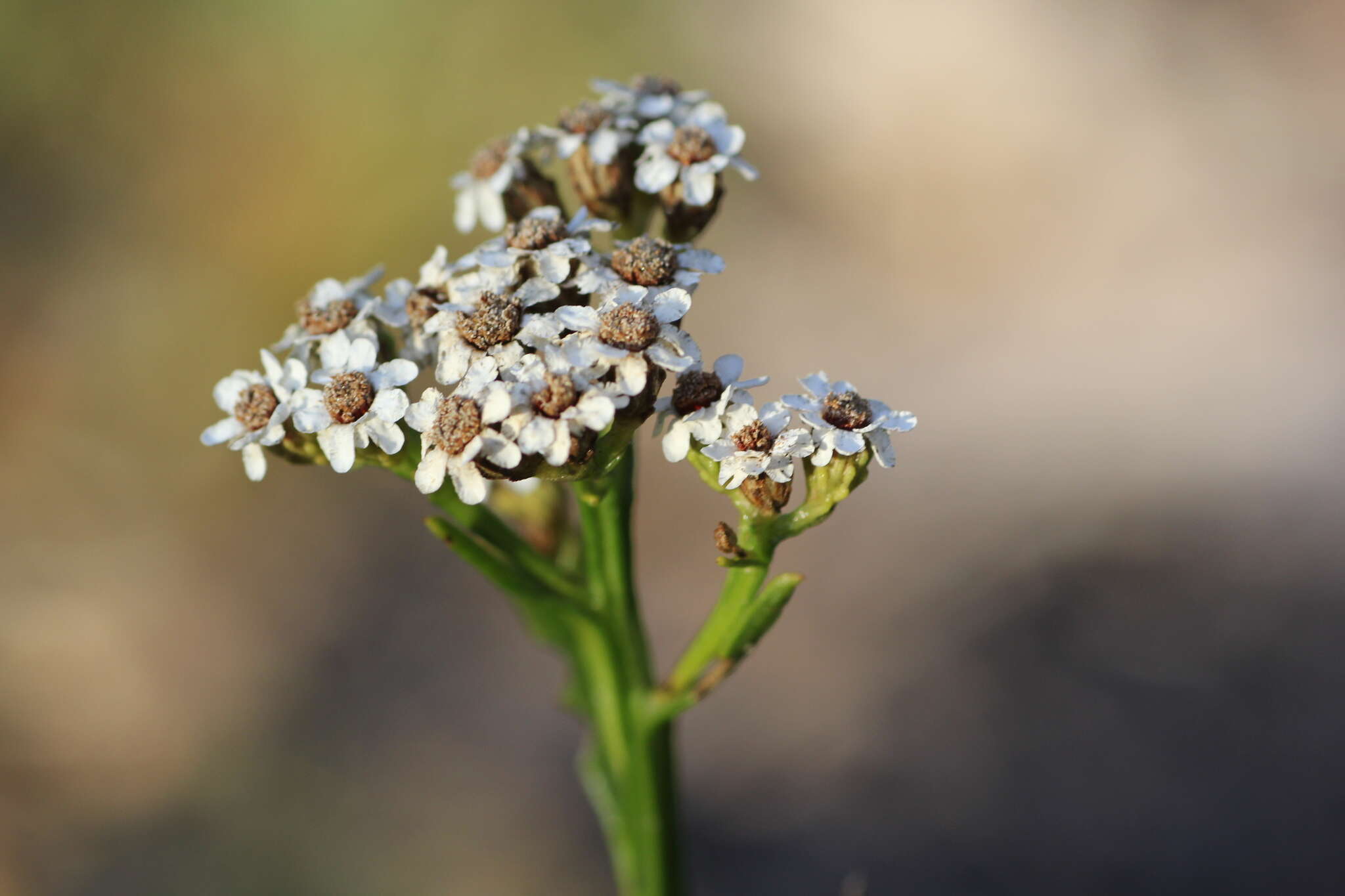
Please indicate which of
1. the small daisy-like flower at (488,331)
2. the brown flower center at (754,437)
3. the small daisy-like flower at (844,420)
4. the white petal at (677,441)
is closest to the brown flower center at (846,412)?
the small daisy-like flower at (844,420)

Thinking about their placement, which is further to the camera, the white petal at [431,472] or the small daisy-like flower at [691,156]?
the small daisy-like flower at [691,156]

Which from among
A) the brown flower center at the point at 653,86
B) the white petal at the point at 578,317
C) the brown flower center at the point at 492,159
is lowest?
the white petal at the point at 578,317

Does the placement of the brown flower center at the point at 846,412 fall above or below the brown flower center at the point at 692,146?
below

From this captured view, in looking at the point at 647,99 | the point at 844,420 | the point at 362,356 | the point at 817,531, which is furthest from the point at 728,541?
the point at 817,531

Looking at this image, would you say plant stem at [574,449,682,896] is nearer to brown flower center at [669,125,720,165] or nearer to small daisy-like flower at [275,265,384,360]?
small daisy-like flower at [275,265,384,360]

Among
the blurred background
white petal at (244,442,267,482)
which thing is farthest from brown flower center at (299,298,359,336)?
the blurred background

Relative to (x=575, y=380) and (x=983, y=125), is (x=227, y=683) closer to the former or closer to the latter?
(x=575, y=380)

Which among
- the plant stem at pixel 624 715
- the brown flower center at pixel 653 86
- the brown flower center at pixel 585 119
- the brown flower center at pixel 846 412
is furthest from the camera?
the brown flower center at pixel 653 86

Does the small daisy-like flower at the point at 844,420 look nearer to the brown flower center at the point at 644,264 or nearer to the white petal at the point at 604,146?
the brown flower center at the point at 644,264
